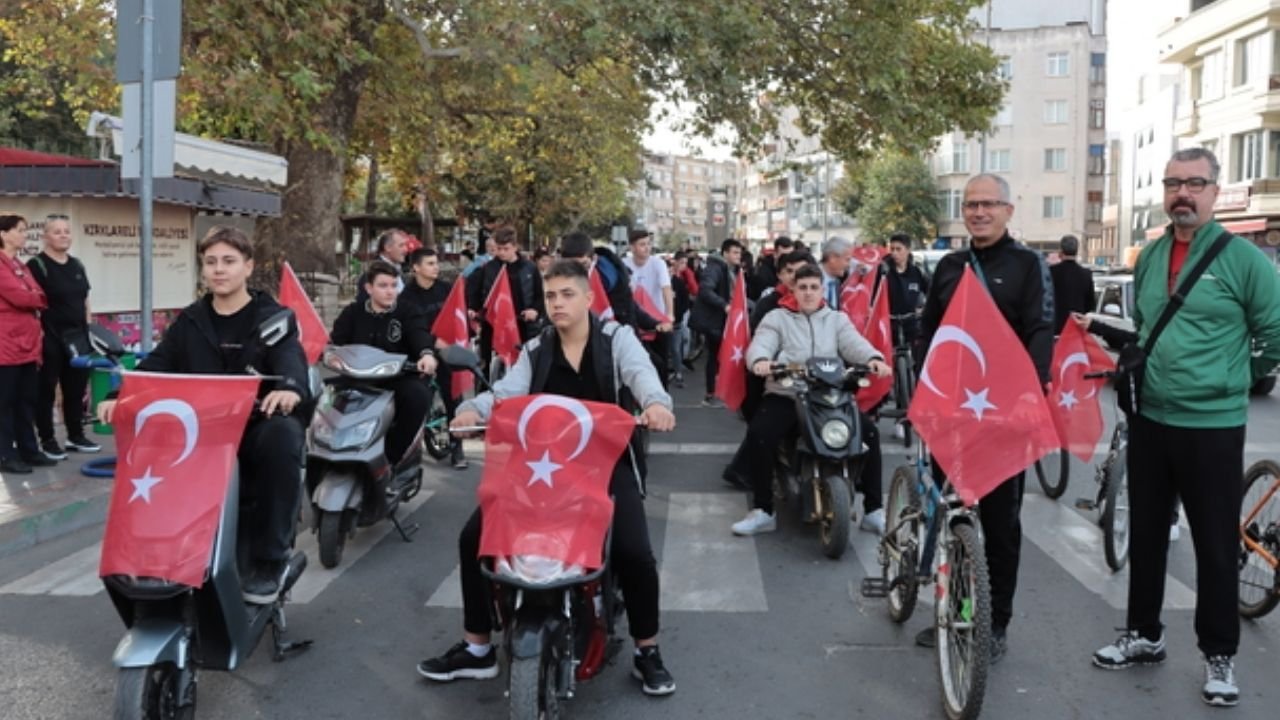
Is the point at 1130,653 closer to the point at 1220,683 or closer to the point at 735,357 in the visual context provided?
the point at 1220,683

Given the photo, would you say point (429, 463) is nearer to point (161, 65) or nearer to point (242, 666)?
point (161, 65)

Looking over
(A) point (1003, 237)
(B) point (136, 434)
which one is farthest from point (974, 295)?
(B) point (136, 434)

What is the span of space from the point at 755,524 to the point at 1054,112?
63.8 m

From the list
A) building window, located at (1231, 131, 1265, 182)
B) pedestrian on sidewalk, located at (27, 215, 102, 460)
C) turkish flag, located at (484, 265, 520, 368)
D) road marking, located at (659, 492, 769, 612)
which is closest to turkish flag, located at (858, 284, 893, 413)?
road marking, located at (659, 492, 769, 612)

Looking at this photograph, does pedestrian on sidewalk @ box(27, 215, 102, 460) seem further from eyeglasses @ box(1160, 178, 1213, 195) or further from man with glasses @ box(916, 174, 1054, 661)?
eyeglasses @ box(1160, 178, 1213, 195)

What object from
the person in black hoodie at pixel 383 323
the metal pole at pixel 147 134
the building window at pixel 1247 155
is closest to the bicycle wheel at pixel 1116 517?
the person in black hoodie at pixel 383 323

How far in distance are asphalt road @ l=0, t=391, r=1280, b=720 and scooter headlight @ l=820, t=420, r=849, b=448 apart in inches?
25.2

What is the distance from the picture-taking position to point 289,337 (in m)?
4.46

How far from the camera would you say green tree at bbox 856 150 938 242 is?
2507 inches

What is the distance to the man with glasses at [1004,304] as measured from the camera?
457 cm

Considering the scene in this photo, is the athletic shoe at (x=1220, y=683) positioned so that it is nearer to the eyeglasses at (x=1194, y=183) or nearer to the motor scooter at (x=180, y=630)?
the eyeglasses at (x=1194, y=183)

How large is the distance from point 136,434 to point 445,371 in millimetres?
5506

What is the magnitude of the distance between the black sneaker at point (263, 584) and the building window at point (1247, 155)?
43.0 meters

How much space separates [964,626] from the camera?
403 centimetres
